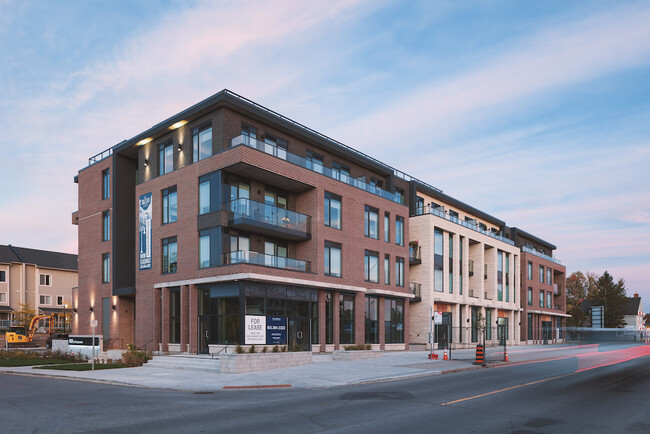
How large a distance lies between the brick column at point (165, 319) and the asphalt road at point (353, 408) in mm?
13226

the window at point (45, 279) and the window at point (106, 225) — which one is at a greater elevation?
the window at point (106, 225)

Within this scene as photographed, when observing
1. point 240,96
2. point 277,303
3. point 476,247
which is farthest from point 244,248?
point 476,247

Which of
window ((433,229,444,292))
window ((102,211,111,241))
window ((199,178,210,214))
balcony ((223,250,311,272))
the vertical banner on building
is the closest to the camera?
balcony ((223,250,311,272))

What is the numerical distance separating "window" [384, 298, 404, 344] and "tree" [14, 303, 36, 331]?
5365 cm

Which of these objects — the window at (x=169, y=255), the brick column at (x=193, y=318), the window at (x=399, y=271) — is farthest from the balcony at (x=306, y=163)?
the brick column at (x=193, y=318)

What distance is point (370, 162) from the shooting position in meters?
45.6

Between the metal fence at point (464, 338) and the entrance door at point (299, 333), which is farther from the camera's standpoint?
the metal fence at point (464, 338)

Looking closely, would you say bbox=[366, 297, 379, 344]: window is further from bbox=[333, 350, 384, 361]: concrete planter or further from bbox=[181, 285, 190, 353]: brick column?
bbox=[181, 285, 190, 353]: brick column

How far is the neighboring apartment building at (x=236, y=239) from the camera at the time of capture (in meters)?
32.8

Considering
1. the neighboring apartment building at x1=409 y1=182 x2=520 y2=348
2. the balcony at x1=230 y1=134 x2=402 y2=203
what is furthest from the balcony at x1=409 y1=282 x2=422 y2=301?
the balcony at x1=230 y1=134 x2=402 y2=203

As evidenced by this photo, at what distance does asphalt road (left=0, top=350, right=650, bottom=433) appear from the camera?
12195mm

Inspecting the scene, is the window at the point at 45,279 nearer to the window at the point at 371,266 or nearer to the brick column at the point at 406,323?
the brick column at the point at 406,323

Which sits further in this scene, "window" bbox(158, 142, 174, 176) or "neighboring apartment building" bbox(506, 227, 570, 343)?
"neighboring apartment building" bbox(506, 227, 570, 343)

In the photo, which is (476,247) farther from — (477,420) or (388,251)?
(477,420)
